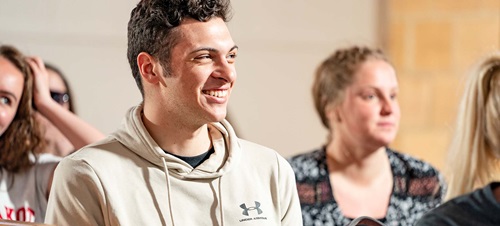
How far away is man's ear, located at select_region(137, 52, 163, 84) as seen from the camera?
2.00 metres

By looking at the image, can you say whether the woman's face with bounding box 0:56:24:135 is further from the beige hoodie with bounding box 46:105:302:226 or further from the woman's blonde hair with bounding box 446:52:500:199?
the woman's blonde hair with bounding box 446:52:500:199

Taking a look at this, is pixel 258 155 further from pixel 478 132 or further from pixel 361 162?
pixel 361 162

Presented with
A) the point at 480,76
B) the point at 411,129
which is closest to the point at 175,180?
the point at 480,76

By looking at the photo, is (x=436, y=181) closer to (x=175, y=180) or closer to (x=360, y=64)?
(x=360, y=64)

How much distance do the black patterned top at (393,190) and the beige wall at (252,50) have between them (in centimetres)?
89

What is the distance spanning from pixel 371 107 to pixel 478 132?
2.64 ft

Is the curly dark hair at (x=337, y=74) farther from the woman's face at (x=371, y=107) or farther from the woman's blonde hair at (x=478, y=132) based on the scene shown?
the woman's blonde hair at (x=478, y=132)

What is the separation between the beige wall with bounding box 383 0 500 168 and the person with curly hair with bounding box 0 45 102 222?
112 inches

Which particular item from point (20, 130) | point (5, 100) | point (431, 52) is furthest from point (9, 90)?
point (431, 52)

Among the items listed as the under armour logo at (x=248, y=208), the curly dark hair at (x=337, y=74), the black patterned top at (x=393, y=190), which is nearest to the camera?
the under armour logo at (x=248, y=208)

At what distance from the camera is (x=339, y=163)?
134 inches

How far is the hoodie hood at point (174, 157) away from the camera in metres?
2.00

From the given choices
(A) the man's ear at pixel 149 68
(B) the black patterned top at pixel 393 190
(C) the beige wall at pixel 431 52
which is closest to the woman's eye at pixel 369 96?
(B) the black patterned top at pixel 393 190

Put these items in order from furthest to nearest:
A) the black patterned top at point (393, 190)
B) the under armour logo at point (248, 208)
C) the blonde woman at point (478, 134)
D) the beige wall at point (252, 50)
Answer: the beige wall at point (252, 50), the black patterned top at point (393, 190), the blonde woman at point (478, 134), the under armour logo at point (248, 208)
